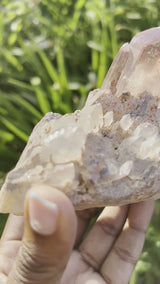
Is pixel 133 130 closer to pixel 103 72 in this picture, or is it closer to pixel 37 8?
pixel 103 72

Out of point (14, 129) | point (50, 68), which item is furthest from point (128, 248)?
point (50, 68)

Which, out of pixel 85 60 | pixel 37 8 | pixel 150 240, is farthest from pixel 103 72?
pixel 150 240

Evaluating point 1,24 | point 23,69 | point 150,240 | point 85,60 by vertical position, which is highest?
point 1,24

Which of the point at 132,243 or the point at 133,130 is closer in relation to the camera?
the point at 133,130

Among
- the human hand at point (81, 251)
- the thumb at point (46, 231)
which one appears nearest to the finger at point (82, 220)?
the human hand at point (81, 251)

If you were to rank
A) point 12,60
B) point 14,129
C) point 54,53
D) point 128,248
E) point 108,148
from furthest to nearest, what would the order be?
point 54,53, point 12,60, point 14,129, point 128,248, point 108,148

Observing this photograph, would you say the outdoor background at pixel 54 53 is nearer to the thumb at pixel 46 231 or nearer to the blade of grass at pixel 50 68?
the blade of grass at pixel 50 68

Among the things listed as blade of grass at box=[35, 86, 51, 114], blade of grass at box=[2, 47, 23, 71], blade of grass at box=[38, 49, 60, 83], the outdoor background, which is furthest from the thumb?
blade of grass at box=[2, 47, 23, 71]

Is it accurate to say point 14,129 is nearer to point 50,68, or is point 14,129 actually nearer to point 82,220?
point 50,68
